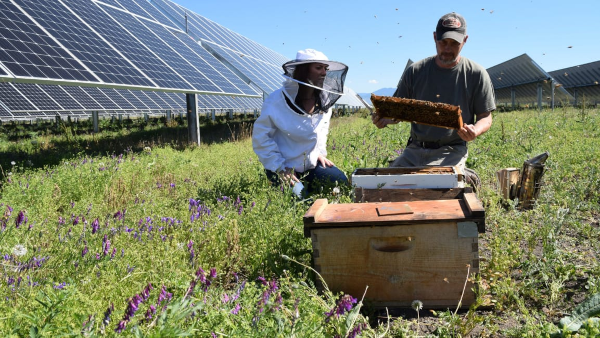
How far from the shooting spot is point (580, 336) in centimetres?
187

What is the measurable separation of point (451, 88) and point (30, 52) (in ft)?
20.6

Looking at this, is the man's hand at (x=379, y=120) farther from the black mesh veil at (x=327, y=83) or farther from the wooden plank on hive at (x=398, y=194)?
the wooden plank on hive at (x=398, y=194)

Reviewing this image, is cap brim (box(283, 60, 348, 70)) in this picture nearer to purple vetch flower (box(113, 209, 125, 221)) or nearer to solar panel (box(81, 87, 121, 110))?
purple vetch flower (box(113, 209, 125, 221))

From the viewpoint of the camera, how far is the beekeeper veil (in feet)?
14.1

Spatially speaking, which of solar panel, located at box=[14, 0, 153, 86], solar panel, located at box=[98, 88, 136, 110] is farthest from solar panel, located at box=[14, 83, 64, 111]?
solar panel, located at box=[14, 0, 153, 86]

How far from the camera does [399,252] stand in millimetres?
2615

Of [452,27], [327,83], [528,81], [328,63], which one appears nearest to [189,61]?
[327,83]

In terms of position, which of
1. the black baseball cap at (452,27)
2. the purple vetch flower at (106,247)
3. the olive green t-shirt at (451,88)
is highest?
the black baseball cap at (452,27)

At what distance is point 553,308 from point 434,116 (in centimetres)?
170

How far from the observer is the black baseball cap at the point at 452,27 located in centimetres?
407

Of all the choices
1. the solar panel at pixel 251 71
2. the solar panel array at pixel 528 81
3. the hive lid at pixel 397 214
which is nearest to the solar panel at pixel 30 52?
the hive lid at pixel 397 214

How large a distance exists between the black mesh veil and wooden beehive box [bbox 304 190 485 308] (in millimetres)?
2032

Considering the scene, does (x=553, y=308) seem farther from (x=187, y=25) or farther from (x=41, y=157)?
(x=187, y=25)

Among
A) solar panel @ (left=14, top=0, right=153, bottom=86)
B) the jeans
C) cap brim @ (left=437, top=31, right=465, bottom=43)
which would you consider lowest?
the jeans
